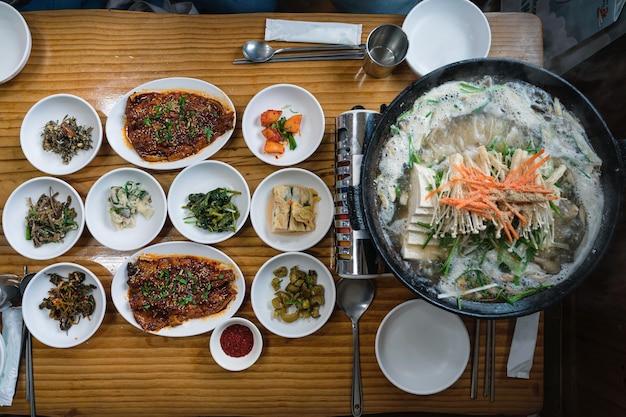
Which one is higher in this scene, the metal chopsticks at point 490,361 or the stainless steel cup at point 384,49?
the stainless steel cup at point 384,49

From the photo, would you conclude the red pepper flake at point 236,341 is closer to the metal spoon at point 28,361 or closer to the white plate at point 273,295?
the white plate at point 273,295

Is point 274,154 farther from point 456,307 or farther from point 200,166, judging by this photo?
point 456,307

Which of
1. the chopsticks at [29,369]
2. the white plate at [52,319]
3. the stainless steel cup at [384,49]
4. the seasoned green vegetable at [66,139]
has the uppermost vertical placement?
the stainless steel cup at [384,49]

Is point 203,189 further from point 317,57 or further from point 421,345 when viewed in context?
point 421,345

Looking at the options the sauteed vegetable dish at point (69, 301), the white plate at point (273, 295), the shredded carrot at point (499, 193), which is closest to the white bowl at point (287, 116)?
the white plate at point (273, 295)

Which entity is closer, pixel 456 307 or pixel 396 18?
pixel 456 307

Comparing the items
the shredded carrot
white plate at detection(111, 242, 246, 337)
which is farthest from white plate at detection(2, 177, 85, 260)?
the shredded carrot

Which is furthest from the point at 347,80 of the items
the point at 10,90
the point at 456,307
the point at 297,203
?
the point at 10,90
